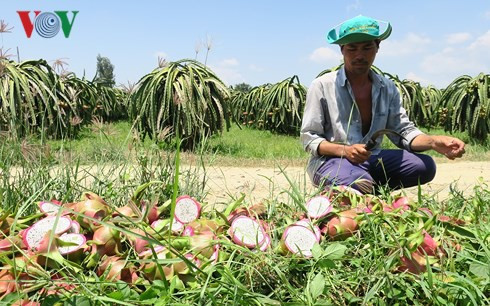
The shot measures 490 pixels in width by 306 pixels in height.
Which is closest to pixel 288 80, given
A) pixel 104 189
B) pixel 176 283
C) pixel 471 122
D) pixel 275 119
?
pixel 275 119

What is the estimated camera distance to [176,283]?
86 centimetres

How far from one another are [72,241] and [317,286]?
473mm

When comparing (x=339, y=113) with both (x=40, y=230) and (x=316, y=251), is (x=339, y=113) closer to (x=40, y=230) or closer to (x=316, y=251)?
(x=316, y=251)

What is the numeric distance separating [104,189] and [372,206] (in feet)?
2.81

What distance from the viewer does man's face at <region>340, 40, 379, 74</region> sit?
100 inches

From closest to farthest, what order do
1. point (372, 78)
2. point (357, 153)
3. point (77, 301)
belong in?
point (77, 301), point (357, 153), point (372, 78)

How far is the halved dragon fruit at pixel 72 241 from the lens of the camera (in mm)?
917

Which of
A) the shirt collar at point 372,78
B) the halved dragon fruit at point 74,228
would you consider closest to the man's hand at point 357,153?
the shirt collar at point 372,78

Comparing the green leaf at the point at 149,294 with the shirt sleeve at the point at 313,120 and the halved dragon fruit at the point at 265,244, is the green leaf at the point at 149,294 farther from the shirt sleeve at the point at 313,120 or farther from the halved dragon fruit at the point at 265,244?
the shirt sleeve at the point at 313,120

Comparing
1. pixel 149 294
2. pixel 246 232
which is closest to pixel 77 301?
pixel 149 294

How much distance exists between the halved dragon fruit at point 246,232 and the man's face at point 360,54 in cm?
172

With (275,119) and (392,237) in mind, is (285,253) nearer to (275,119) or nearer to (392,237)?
(392,237)

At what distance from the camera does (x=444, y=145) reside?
7.27 feet

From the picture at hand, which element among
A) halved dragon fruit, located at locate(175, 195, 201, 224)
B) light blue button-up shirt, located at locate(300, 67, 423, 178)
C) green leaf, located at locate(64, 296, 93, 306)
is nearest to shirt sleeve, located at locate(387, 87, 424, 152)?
light blue button-up shirt, located at locate(300, 67, 423, 178)
